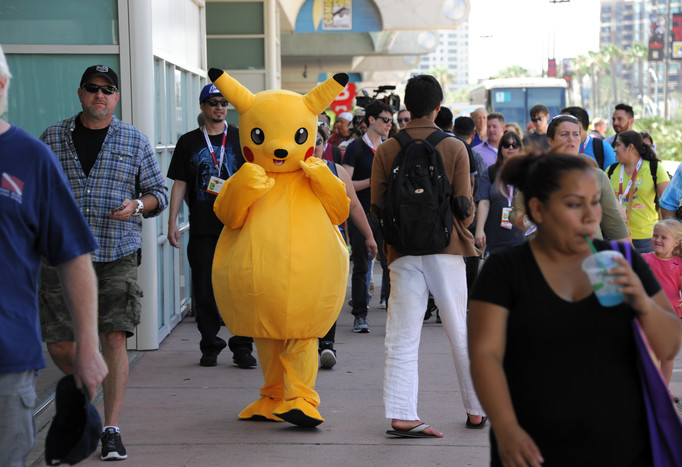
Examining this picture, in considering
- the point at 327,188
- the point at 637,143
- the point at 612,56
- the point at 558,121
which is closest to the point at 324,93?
the point at 327,188

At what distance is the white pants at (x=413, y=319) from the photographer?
18.7 feet

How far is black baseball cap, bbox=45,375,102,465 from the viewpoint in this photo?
3.26 metres

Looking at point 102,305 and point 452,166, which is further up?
point 452,166

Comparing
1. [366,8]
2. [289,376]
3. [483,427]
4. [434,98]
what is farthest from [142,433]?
[366,8]

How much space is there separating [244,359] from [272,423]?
1615 mm

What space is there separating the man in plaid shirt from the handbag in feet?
10.0

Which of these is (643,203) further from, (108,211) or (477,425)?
(108,211)

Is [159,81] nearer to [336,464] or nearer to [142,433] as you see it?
[142,433]

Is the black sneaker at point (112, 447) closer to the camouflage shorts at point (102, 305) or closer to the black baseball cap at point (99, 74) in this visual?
the camouflage shorts at point (102, 305)

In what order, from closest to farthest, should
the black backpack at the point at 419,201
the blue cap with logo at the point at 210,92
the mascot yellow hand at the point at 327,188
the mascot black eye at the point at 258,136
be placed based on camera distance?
1. the black backpack at the point at 419,201
2. the mascot yellow hand at the point at 327,188
3. the mascot black eye at the point at 258,136
4. the blue cap with logo at the point at 210,92

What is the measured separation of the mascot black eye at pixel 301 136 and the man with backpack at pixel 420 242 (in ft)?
1.64

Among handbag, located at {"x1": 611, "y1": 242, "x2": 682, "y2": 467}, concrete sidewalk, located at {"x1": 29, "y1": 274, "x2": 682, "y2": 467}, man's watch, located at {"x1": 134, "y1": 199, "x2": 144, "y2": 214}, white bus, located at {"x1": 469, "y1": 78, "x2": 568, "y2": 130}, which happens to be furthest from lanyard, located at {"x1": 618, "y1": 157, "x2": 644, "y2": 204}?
white bus, located at {"x1": 469, "y1": 78, "x2": 568, "y2": 130}

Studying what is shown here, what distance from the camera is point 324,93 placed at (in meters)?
6.04

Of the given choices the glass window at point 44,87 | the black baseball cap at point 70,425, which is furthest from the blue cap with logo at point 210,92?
the black baseball cap at point 70,425
